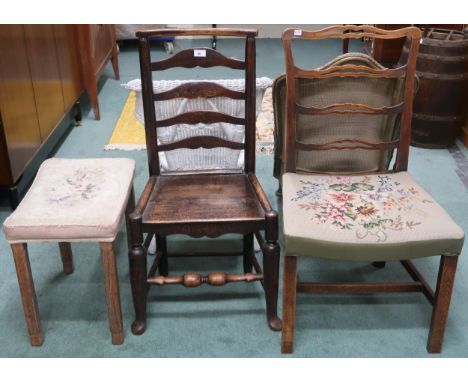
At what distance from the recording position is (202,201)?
192cm

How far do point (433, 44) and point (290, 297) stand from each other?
207 cm

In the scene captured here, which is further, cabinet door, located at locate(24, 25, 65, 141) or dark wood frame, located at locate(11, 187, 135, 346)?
cabinet door, located at locate(24, 25, 65, 141)

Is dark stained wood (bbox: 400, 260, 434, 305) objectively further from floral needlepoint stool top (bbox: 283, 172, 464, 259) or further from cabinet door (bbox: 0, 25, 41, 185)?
cabinet door (bbox: 0, 25, 41, 185)

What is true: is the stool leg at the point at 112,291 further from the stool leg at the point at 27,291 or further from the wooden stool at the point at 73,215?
the stool leg at the point at 27,291

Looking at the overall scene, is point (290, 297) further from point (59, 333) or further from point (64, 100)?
point (64, 100)

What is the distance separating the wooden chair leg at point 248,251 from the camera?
2189 mm

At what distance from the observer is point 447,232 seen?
1.68 metres

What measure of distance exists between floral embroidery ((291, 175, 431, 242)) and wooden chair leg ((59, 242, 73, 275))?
38.2 inches

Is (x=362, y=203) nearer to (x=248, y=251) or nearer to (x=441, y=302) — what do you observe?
(x=441, y=302)

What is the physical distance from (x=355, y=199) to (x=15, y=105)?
1700mm

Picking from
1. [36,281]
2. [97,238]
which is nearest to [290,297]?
[97,238]

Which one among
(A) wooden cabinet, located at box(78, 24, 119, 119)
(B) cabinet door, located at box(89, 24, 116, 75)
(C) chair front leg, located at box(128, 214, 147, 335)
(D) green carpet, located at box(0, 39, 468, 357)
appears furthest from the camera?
(B) cabinet door, located at box(89, 24, 116, 75)

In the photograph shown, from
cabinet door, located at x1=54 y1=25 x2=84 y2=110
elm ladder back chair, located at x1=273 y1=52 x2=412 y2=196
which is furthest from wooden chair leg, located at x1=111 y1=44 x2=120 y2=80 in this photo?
elm ladder back chair, located at x1=273 y1=52 x2=412 y2=196

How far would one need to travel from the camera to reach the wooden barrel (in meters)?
3.22
